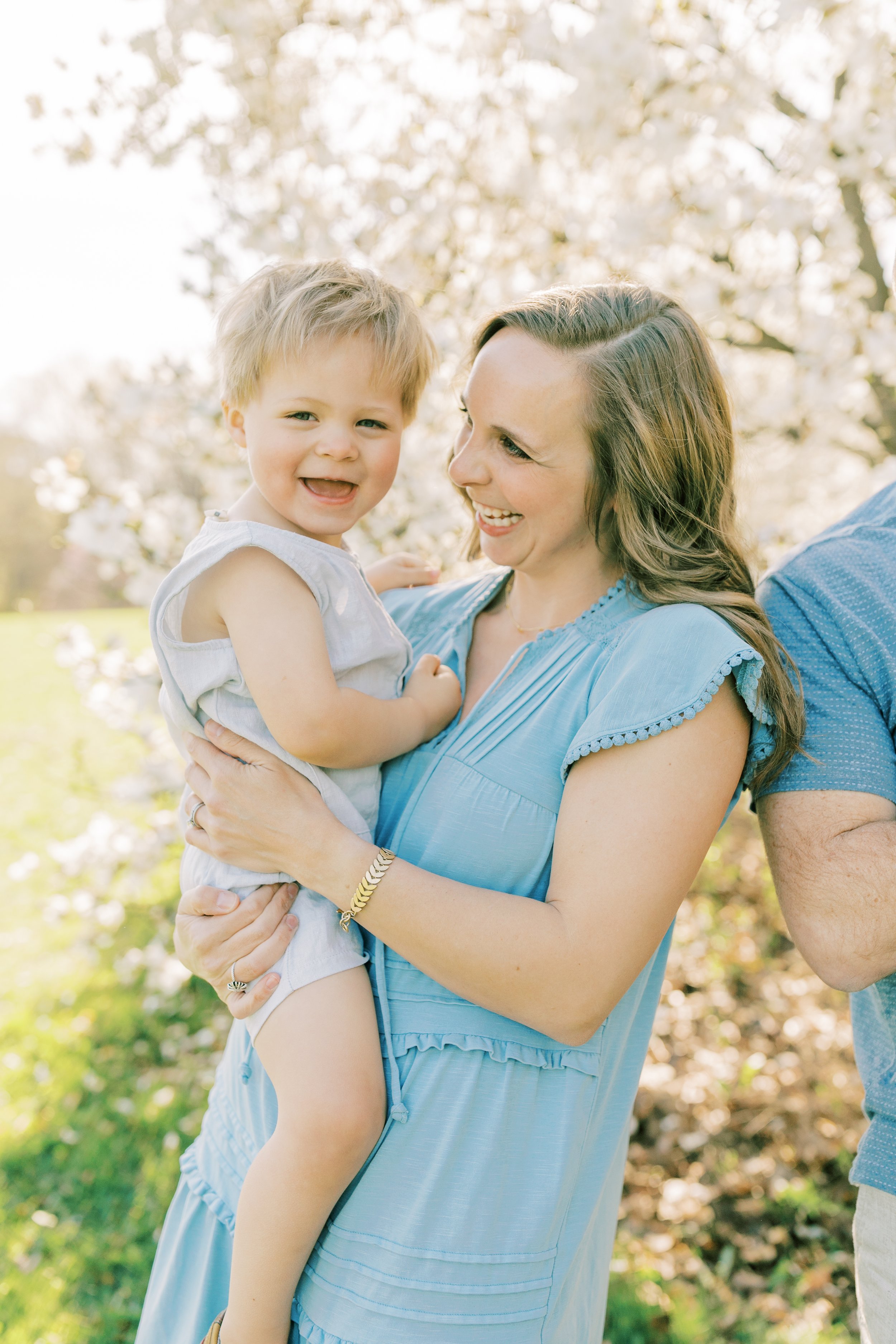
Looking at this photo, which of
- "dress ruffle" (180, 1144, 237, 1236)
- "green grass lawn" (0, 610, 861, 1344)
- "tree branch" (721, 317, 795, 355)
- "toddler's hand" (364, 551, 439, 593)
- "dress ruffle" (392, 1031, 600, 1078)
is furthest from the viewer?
"tree branch" (721, 317, 795, 355)

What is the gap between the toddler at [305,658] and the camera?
4.70 ft

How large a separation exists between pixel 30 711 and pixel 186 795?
970cm

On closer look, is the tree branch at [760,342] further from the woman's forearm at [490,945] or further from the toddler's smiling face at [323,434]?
the woman's forearm at [490,945]

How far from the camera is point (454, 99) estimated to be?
13.8 ft

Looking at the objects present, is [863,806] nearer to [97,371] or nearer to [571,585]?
[571,585]

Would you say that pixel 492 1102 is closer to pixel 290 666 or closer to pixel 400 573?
pixel 290 666

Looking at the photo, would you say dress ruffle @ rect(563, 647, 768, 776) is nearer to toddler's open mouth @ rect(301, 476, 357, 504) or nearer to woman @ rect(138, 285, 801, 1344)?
woman @ rect(138, 285, 801, 1344)

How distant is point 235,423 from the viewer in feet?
6.13

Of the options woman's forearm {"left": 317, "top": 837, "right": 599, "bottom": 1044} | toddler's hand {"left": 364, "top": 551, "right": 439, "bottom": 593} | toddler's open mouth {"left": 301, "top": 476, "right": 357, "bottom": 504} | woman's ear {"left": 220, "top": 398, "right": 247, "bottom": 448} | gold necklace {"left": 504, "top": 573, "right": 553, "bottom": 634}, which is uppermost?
woman's ear {"left": 220, "top": 398, "right": 247, "bottom": 448}

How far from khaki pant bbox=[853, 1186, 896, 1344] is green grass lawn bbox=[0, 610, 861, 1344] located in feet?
5.21

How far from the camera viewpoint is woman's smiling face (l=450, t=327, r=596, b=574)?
1.66 metres

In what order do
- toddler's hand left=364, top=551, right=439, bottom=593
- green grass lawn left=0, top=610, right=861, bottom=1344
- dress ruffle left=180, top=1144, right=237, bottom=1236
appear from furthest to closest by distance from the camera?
1. green grass lawn left=0, top=610, right=861, bottom=1344
2. toddler's hand left=364, top=551, right=439, bottom=593
3. dress ruffle left=180, top=1144, right=237, bottom=1236

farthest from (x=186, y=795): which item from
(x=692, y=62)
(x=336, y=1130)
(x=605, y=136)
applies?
(x=692, y=62)

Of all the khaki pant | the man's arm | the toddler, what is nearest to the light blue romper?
the toddler
